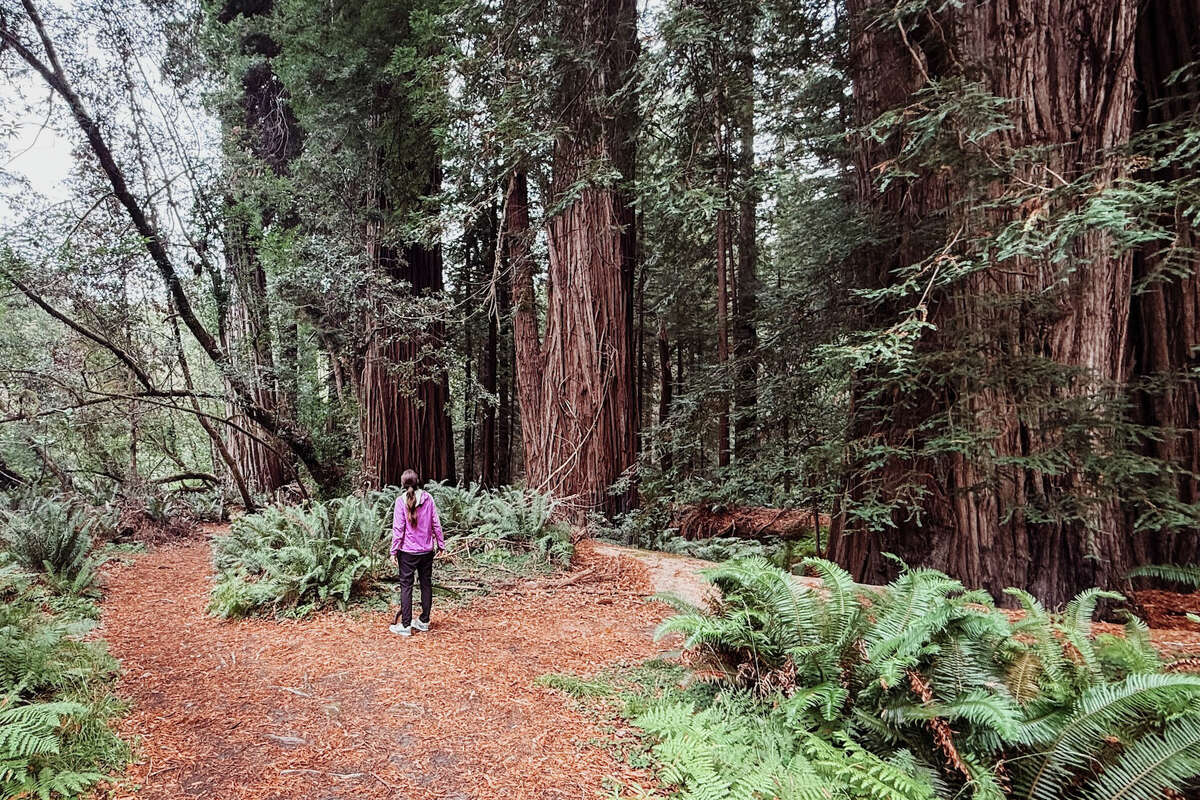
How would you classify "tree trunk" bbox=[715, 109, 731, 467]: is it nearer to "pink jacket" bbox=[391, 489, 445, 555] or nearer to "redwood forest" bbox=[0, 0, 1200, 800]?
"redwood forest" bbox=[0, 0, 1200, 800]

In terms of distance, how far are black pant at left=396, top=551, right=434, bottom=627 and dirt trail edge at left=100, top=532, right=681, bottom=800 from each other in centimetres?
17

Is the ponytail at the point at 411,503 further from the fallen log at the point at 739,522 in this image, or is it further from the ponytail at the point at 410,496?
the fallen log at the point at 739,522

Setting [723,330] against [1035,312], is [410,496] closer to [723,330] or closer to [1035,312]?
[1035,312]

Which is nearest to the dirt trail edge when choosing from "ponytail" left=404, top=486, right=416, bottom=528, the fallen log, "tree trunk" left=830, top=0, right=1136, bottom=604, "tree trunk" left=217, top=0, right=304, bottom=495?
"ponytail" left=404, top=486, right=416, bottom=528

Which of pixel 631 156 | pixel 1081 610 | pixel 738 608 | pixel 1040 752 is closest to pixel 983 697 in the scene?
pixel 1040 752

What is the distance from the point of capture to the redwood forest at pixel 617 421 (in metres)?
A: 2.67

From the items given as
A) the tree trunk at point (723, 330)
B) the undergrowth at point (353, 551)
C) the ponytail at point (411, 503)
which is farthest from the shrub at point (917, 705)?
the undergrowth at point (353, 551)

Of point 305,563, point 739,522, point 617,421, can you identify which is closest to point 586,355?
point 617,421

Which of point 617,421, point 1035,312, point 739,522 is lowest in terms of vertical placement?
point 739,522

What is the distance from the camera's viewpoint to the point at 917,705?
2.48 metres

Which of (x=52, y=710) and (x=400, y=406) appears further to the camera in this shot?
(x=400, y=406)

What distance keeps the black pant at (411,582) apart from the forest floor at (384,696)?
0.21m

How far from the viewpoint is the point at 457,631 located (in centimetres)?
465

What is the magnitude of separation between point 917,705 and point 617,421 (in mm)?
5499
